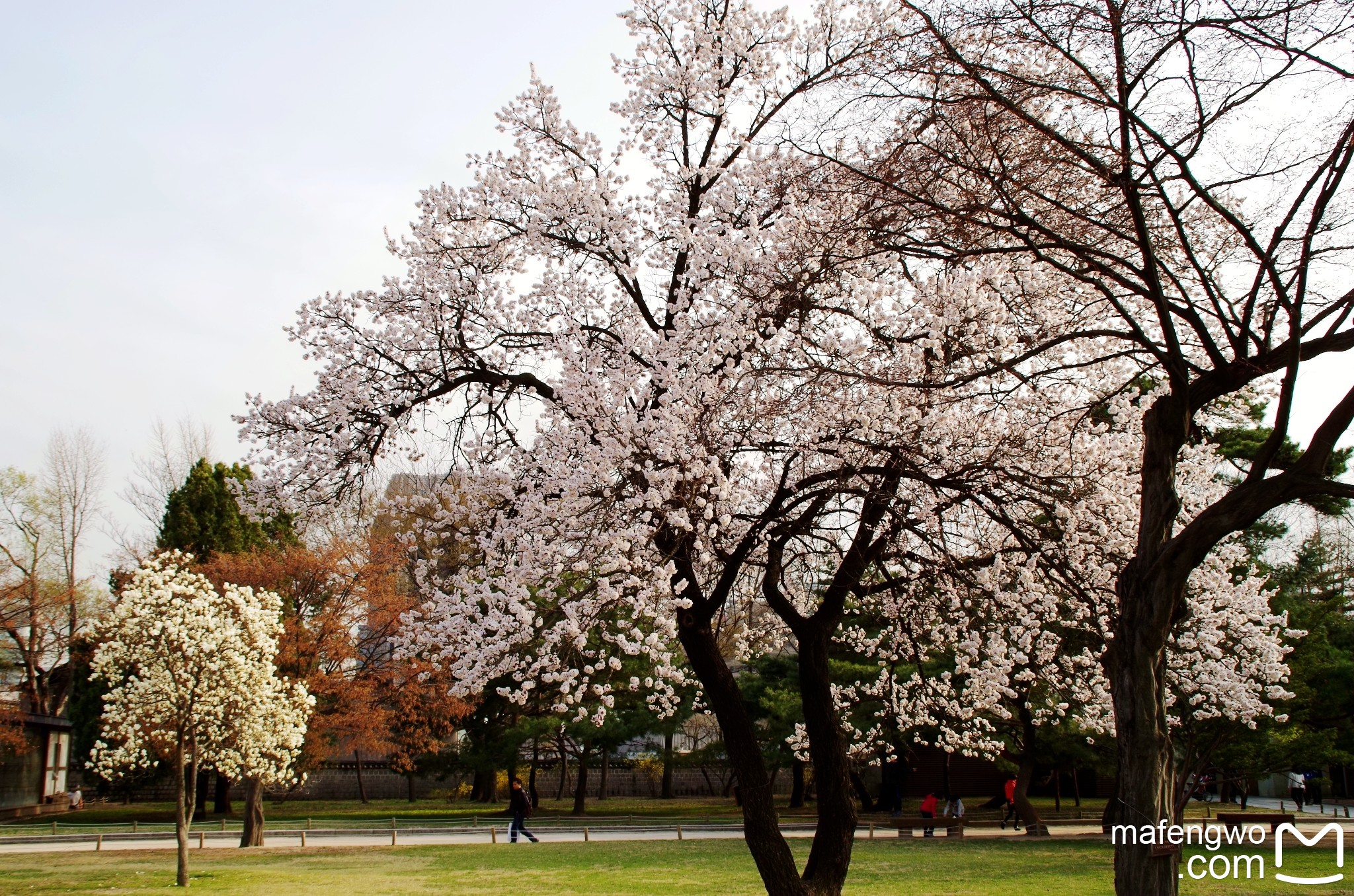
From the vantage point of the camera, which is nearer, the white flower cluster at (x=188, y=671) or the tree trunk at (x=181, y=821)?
the tree trunk at (x=181, y=821)

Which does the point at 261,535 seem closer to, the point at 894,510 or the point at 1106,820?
the point at 1106,820

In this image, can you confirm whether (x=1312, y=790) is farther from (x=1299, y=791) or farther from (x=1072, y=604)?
(x=1072, y=604)

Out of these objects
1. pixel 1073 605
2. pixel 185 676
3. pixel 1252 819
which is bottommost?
pixel 1252 819

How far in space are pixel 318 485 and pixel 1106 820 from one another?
54.6 feet

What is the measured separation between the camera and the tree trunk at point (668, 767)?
29.4m

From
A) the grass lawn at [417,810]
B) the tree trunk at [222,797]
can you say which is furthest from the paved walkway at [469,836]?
the tree trunk at [222,797]

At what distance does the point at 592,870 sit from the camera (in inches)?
604

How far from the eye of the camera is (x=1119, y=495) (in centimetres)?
Answer: 934

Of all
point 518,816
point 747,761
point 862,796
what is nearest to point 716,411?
point 747,761

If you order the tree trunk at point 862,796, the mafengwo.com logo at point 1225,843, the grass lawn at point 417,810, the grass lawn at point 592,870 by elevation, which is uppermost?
the mafengwo.com logo at point 1225,843

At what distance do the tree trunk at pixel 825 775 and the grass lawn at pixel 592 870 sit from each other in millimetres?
3682

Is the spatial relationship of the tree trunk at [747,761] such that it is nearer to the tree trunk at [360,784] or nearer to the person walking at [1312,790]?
the tree trunk at [360,784]

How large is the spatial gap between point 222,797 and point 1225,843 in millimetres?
27314

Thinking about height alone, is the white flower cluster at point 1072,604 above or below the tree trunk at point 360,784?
above
